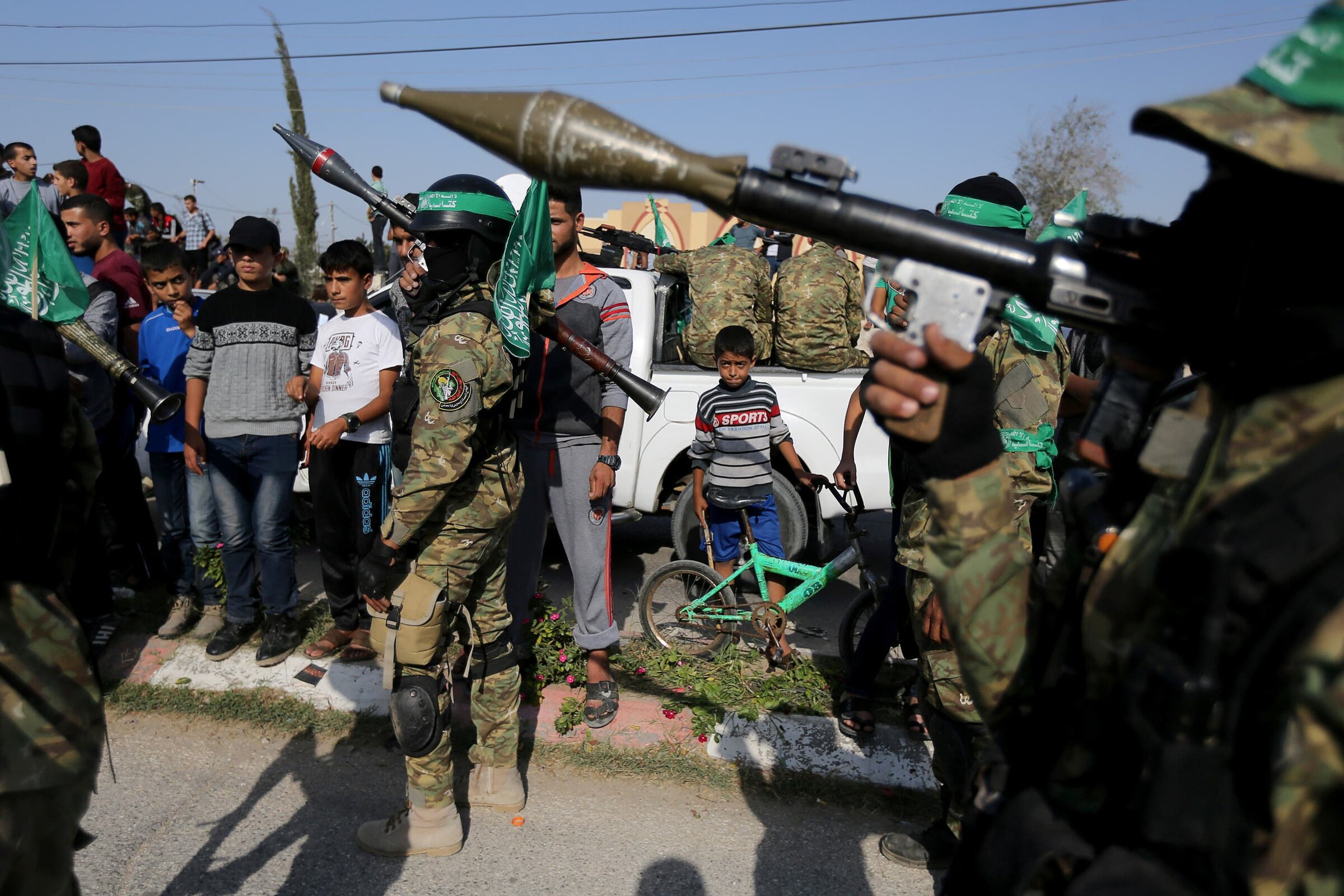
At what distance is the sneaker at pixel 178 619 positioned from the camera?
4.69 meters

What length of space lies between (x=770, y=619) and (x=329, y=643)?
2252mm

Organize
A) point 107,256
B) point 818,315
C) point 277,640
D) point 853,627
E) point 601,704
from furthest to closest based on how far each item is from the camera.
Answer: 1. point 818,315
2. point 107,256
3. point 277,640
4. point 853,627
5. point 601,704

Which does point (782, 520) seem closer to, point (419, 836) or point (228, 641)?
point (419, 836)

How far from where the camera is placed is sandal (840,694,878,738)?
12.5 ft

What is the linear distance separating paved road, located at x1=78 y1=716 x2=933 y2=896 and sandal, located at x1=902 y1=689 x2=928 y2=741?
1.72 feet

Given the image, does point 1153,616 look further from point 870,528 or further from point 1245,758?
point 870,528

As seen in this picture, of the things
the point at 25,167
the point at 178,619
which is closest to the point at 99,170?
the point at 25,167

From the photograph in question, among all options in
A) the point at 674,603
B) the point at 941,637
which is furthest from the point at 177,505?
the point at 941,637

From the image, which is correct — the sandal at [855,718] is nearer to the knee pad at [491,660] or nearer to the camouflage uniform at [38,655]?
the knee pad at [491,660]

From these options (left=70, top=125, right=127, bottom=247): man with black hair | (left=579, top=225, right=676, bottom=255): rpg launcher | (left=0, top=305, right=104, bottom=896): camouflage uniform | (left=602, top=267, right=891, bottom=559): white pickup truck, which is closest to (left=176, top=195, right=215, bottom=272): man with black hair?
(left=70, top=125, right=127, bottom=247): man with black hair

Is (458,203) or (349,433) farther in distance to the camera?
(349,433)

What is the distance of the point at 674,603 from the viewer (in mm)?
5027

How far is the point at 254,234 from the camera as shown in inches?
169

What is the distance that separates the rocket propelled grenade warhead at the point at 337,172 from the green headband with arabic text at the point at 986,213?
2.36 metres
